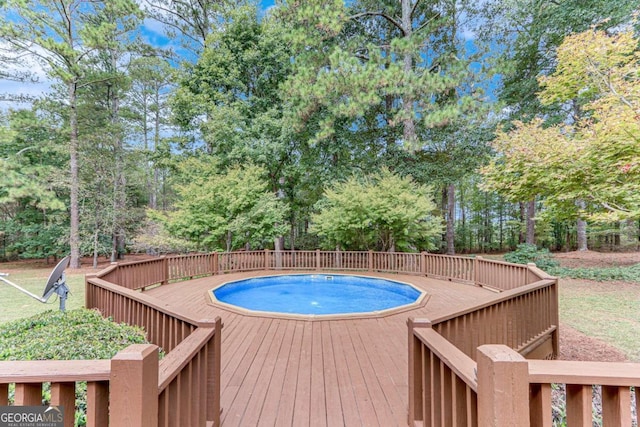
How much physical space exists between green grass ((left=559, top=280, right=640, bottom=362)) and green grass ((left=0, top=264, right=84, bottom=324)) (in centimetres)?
918

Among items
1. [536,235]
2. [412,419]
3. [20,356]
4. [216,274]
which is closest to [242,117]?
[216,274]

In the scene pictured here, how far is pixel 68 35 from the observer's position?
12.7m

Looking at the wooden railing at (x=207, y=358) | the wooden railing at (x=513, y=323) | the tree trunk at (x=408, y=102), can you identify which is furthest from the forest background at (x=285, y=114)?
the wooden railing at (x=207, y=358)

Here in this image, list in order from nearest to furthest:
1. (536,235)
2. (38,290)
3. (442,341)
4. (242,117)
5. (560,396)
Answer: (442,341) < (560,396) < (38,290) < (242,117) < (536,235)

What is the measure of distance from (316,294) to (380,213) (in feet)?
11.6

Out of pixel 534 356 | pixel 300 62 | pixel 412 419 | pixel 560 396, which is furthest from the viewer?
pixel 300 62

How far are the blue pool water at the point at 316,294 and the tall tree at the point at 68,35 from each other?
9880 mm

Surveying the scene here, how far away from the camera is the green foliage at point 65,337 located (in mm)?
2361

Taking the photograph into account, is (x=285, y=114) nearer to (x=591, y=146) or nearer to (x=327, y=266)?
(x=327, y=266)

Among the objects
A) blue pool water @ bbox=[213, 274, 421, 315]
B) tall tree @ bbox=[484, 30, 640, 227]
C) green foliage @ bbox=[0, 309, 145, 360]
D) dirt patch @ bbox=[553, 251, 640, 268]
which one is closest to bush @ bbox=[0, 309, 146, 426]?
green foliage @ bbox=[0, 309, 145, 360]

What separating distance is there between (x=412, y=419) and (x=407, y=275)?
7998 millimetres

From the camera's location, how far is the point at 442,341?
1898 millimetres

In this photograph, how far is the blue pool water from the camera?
24.5 ft

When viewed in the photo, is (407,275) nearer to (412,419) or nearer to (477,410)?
(412,419)
